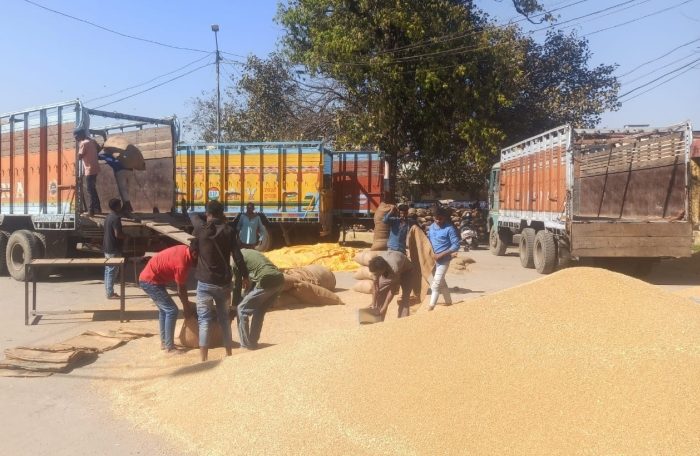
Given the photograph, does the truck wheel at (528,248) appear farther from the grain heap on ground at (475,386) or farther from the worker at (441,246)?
the grain heap on ground at (475,386)

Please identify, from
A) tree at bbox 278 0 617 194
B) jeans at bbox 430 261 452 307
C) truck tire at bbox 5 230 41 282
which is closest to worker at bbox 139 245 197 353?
jeans at bbox 430 261 452 307

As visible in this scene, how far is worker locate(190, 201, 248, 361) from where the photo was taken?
19.0 ft

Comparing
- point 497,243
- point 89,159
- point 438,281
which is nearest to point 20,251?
point 89,159

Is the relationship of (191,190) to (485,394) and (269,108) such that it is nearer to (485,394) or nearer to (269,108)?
(269,108)

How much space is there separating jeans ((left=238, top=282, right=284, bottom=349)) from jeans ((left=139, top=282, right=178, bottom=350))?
0.66m

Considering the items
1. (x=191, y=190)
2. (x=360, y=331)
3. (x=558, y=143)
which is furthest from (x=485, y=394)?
(x=191, y=190)

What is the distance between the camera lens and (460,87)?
19.5m

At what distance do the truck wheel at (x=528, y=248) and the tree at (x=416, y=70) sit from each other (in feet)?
16.9

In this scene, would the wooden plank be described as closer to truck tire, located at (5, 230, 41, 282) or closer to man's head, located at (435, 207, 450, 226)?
man's head, located at (435, 207, 450, 226)

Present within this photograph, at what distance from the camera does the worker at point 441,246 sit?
8.01 m

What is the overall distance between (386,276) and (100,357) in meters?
3.05

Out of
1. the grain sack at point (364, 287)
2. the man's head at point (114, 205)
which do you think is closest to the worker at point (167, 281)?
the man's head at point (114, 205)

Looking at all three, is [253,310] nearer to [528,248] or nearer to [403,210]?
[403,210]

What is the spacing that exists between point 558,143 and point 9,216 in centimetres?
1056
